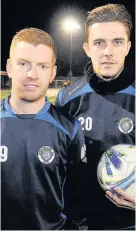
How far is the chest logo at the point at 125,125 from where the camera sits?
1391mm

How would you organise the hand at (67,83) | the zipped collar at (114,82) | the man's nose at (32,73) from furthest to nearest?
the hand at (67,83)
the zipped collar at (114,82)
the man's nose at (32,73)

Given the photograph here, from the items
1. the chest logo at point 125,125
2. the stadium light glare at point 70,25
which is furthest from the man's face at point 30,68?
the chest logo at point 125,125

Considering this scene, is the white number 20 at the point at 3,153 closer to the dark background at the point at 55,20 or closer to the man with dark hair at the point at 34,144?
the man with dark hair at the point at 34,144

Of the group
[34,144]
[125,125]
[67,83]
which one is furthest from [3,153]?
[125,125]

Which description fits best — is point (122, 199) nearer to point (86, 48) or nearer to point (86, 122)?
point (86, 122)

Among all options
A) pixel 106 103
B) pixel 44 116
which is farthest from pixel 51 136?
pixel 106 103

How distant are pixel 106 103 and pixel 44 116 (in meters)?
0.33

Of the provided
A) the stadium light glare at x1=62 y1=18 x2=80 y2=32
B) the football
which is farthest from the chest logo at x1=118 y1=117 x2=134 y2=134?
the stadium light glare at x1=62 y1=18 x2=80 y2=32

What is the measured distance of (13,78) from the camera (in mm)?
1296

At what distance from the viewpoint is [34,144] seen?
1319 millimetres

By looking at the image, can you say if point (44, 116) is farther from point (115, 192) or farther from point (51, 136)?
point (115, 192)

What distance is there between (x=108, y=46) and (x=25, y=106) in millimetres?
506

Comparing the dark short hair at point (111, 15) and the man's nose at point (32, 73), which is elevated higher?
the dark short hair at point (111, 15)

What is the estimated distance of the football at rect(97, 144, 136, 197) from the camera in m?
1.27
